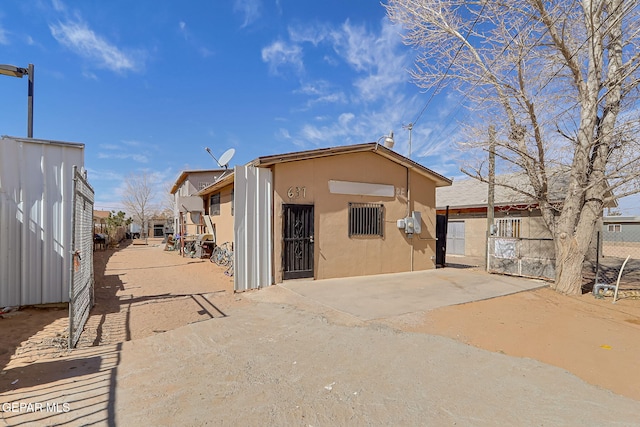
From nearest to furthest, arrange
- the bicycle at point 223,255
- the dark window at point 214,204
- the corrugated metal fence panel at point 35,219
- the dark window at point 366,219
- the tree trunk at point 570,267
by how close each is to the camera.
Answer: the corrugated metal fence panel at point 35,219
the tree trunk at point 570,267
the dark window at point 366,219
the bicycle at point 223,255
the dark window at point 214,204

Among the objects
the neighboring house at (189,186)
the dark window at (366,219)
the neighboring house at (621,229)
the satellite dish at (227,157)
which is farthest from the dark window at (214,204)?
the neighboring house at (621,229)

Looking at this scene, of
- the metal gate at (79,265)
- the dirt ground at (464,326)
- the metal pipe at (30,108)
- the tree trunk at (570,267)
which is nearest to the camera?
the dirt ground at (464,326)

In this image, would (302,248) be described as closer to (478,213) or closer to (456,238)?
(478,213)

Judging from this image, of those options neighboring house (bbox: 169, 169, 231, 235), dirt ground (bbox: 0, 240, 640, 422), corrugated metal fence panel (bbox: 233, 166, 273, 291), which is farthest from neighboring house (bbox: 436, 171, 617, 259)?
neighboring house (bbox: 169, 169, 231, 235)

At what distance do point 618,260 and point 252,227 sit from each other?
17553 mm

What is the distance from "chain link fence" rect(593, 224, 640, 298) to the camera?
740 centimetres

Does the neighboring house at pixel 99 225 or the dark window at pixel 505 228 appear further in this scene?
the neighboring house at pixel 99 225

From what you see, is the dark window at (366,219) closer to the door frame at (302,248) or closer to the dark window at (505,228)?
the door frame at (302,248)

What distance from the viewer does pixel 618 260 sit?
1491 centimetres

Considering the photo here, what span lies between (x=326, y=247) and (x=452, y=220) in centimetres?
1109

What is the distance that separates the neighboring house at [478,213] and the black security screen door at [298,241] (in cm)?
770

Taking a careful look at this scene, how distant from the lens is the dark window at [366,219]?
8.88 metres

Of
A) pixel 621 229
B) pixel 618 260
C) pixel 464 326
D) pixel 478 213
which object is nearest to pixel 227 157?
pixel 464 326

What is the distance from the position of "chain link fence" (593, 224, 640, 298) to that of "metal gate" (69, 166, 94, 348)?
9712mm
